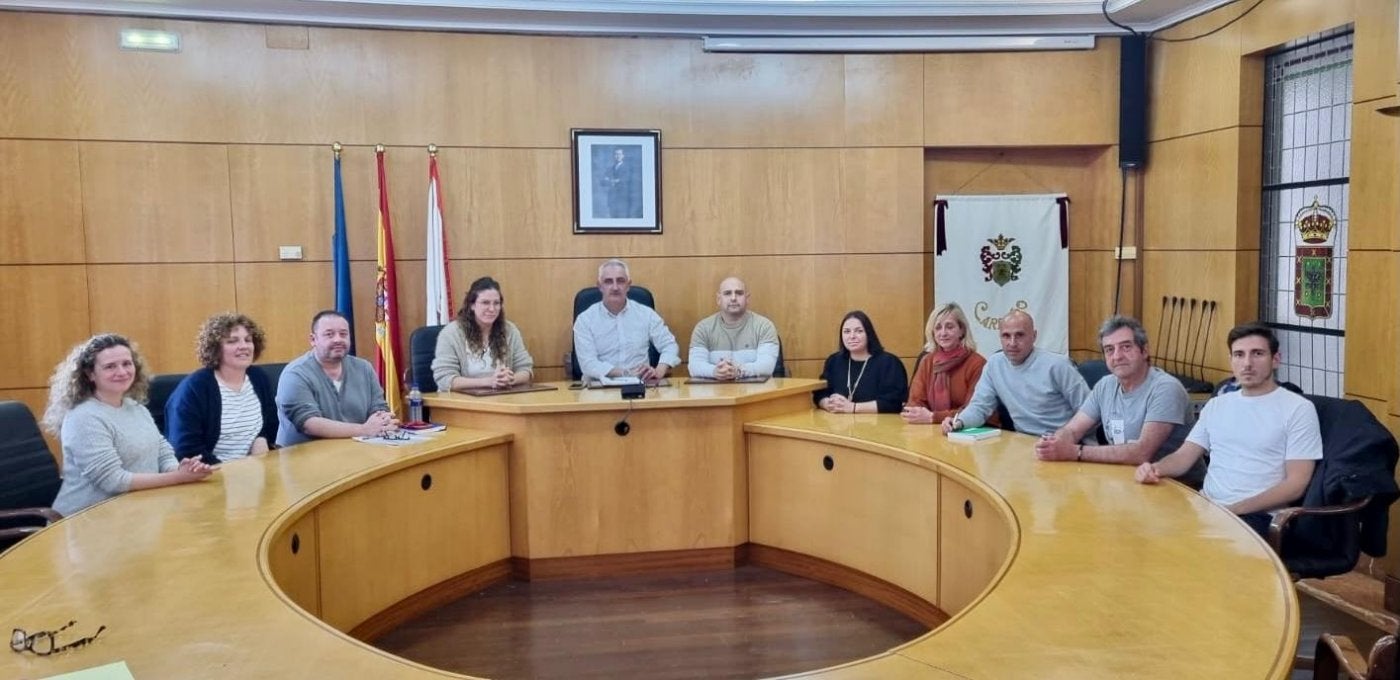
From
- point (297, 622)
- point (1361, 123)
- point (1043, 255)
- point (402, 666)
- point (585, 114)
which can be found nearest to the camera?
point (402, 666)

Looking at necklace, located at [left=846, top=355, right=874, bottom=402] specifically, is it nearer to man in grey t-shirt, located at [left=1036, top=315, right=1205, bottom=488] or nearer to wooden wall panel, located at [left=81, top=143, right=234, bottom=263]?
man in grey t-shirt, located at [left=1036, top=315, right=1205, bottom=488]

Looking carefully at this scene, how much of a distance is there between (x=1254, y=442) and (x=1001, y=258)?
3606 millimetres

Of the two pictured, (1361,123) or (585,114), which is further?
(585,114)

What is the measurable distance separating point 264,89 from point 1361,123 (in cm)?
550

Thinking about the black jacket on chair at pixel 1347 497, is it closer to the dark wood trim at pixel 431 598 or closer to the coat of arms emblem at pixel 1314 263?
the coat of arms emblem at pixel 1314 263

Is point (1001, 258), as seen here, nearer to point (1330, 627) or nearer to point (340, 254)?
point (1330, 627)

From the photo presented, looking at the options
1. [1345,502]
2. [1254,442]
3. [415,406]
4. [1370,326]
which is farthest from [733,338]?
[1345,502]

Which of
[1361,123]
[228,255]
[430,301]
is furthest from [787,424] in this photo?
[228,255]

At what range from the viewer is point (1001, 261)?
713 centimetres

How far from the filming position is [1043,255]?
714 centimetres

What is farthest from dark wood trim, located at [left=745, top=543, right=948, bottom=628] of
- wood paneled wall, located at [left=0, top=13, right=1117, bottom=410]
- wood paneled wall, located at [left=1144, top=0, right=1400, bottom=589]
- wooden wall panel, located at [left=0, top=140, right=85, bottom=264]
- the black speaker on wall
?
wooden wall panel, located at [left=0, top=140, right=85, bottom=264]

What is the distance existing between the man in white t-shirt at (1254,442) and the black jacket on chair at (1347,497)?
0.24ft

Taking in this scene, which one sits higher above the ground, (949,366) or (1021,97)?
(1021,97)

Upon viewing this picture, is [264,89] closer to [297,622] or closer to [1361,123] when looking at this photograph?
[297,622]
